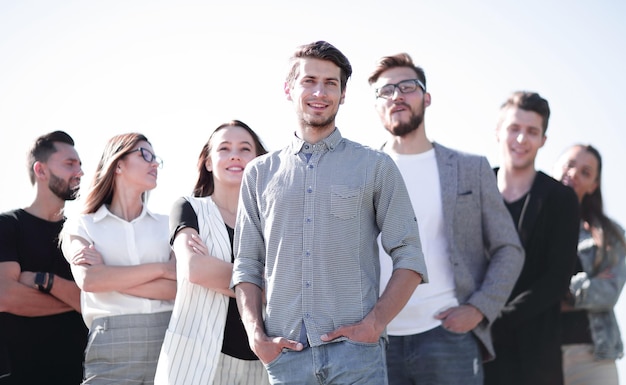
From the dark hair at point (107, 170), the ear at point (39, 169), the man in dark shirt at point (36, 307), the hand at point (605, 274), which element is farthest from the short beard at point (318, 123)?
the hand at point (605, 274)

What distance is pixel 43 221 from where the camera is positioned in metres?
5.98

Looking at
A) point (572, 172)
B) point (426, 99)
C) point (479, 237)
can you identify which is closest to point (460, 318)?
point (479, 237)

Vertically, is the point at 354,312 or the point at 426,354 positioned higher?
the point at 354,312

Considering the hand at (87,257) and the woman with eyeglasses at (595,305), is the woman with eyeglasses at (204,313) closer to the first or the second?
the hand at (87,257)

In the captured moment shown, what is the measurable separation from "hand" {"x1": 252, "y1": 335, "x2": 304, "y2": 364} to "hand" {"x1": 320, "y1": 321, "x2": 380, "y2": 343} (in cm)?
14

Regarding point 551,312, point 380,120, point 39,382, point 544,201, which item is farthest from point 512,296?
point 39,382

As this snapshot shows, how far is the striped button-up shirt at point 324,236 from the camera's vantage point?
12.1ft

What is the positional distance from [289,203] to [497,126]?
3060mm

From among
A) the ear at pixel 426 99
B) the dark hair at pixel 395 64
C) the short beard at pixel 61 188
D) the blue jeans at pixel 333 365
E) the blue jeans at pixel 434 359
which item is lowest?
the blue jeans at pixel 434 359

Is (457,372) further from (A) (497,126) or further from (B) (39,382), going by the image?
(B) (39,382)

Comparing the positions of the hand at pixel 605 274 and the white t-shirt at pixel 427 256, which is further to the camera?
the hand at pixel 605 274

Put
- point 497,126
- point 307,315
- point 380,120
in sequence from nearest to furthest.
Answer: point 307,315 < point 380,120 < point 497,126

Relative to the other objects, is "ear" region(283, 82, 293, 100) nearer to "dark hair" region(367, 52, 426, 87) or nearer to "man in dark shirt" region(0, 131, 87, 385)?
"dark hair" region(367, 52, 426, 87)

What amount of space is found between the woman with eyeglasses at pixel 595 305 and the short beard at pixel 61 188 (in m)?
4.04
